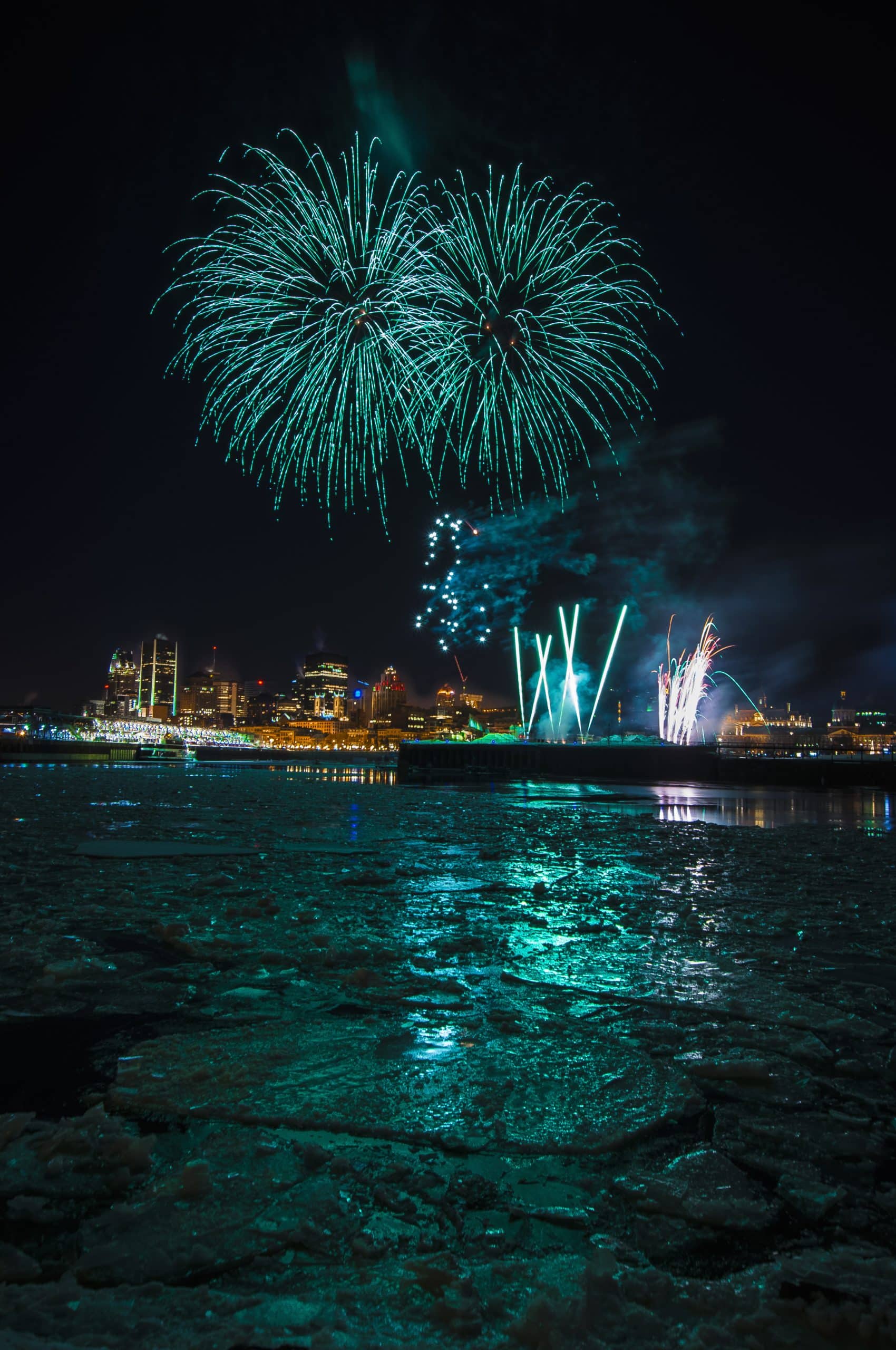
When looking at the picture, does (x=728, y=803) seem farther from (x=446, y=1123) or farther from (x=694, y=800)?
(x=446, y=1123)

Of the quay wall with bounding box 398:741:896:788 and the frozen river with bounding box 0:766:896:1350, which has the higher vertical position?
the frozen river with bounding box 0:766:896:1350

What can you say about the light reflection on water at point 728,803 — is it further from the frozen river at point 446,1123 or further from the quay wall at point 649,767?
the frozen river at point 446,1123

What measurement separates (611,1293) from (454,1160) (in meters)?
0.96

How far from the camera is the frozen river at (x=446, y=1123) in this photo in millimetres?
2336

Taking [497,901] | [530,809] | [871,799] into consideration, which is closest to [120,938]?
[497,901]

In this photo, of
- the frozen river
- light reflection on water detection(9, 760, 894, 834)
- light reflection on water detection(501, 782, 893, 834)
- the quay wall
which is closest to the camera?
the frozen river

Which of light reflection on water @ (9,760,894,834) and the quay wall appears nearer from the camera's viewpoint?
light reflection on water @ (9,760,894,834)

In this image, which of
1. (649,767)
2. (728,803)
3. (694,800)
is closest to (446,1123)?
(728,803)

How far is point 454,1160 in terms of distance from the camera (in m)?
3.21

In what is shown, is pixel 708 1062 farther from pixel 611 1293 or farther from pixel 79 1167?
pixel 79 1167

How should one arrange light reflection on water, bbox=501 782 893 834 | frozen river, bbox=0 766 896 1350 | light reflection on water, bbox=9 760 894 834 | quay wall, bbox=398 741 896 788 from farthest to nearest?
quay wall, bbox=398 741 896 788, light reflection on water, bbox=9 760 894 834, light reflection on water, bbox=501 782 893 834, frozen river, bbox=0 766 896 1350

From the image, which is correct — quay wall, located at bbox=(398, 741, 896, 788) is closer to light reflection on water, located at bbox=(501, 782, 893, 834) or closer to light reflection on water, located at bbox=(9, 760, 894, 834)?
light reflection on water, located at bbox=(9, 760, 894, 834)

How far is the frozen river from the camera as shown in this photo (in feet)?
7.66

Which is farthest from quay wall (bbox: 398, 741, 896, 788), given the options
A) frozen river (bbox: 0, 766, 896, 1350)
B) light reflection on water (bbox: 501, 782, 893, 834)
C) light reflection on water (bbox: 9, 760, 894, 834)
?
frozen river (bbox: 0, 766, 896, 1350)
